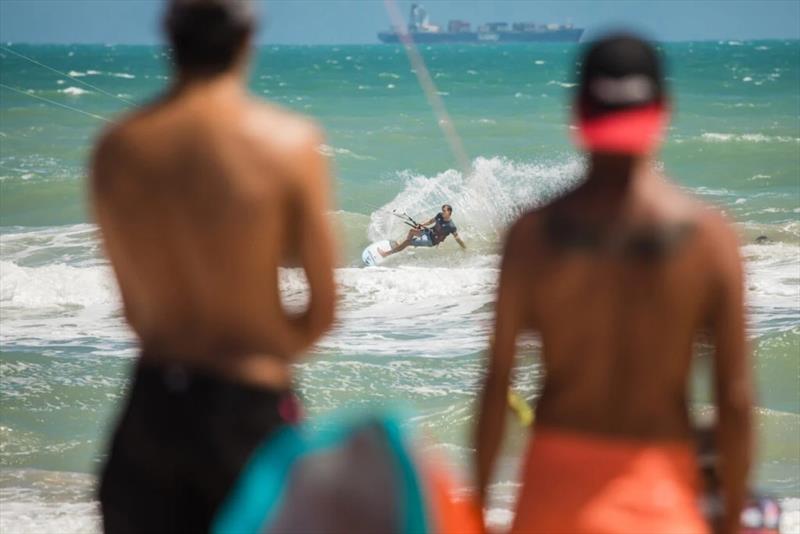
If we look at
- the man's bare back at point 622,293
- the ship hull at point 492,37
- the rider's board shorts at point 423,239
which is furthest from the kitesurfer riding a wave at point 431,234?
the ship hull at point 492,37

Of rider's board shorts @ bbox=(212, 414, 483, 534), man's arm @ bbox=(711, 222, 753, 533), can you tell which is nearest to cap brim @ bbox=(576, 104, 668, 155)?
man's arm @ bbox=(711, 222, 753, 533)

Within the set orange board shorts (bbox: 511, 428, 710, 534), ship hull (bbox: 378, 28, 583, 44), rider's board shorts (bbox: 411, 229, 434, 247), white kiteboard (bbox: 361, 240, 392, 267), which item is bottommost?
ship hull (bbox: 378, 28, 583, 44)

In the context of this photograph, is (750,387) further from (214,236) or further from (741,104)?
(741,104)

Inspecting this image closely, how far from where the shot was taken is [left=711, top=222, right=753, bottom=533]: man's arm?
2.24m

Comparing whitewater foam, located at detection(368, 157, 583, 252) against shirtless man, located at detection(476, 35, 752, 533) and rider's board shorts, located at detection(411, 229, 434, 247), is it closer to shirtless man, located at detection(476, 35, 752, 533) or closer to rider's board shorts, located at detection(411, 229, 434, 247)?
rider's board shorts, located at detection(411, 229, 434, 247)

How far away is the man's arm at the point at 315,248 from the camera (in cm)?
233

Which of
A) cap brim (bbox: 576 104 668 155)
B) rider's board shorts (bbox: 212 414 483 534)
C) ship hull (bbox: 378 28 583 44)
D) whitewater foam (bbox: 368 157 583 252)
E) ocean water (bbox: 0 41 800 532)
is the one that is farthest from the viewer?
ship hull (bbox: 378 28 583 44)

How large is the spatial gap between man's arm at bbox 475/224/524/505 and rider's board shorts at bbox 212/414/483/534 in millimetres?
210

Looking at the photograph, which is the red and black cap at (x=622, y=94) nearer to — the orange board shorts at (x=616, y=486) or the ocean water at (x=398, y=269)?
the ocean water at (x=398, y=269)

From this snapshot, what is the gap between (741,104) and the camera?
2010 inches

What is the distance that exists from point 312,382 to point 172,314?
896cm

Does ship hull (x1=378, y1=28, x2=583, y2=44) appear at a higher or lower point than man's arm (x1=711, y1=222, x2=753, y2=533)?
lower

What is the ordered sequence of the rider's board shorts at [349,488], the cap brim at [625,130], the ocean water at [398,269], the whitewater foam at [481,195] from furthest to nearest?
the whitewater foam at [481,195]
the ocean water at [398,269]
the cap brim at [625,130]
the rider's board shorts at [349,488]

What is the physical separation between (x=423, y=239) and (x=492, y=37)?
420 ft
